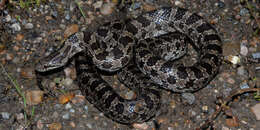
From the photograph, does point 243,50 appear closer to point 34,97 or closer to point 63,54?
point 63,54

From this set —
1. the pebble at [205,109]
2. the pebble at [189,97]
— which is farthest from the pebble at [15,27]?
the pebble at [205,109]

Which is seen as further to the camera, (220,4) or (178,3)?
(178,3)

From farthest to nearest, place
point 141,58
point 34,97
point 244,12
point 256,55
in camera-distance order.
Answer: point 244,12
point 256,55
point 141,58
point 34,97

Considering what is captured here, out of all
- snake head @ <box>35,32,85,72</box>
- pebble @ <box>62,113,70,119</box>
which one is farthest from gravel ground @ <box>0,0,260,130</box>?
snake head @ <box>35,32,85,72</box>

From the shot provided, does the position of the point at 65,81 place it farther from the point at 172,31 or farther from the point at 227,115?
the point at 227,115

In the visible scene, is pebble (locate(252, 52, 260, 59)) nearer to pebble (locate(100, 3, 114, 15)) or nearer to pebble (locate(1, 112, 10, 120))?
pebble (locate(100, 3, 114, 15))

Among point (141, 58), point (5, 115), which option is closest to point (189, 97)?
point (141, 58)
